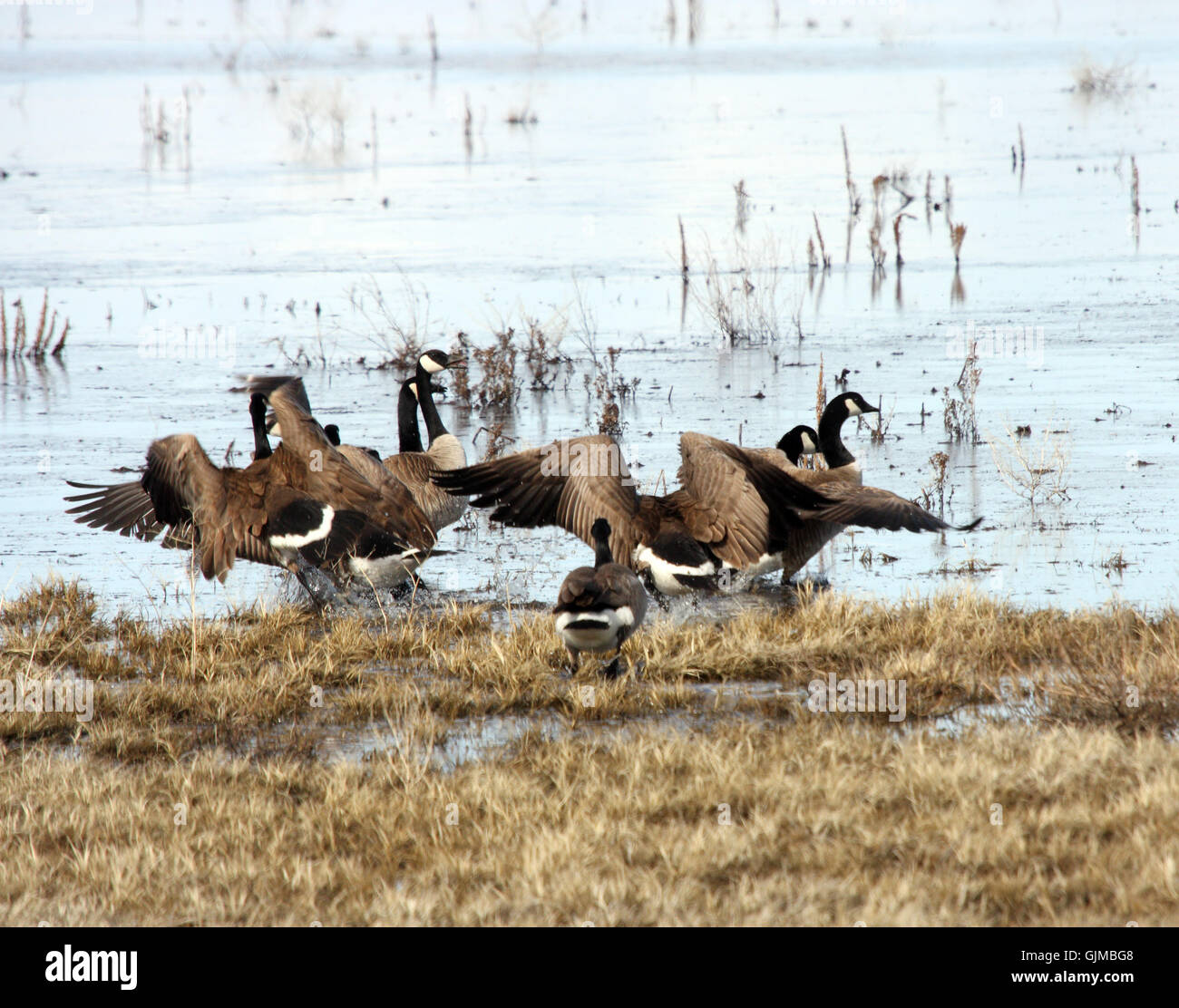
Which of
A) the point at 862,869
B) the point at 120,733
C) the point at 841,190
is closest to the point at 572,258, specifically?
the point at 841,190

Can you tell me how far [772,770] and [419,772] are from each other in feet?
3.99

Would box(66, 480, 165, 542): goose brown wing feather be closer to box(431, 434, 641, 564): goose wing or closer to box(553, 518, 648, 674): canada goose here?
box(431, 434, 641, 564): goose wing

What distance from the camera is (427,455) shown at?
9.37m

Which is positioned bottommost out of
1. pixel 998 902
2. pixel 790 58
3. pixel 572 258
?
pixel 998 902

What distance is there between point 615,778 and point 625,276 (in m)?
13.1

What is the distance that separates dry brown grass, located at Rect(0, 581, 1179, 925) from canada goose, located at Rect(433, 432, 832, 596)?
1.39 ft

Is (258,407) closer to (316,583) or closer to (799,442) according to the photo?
(316,583)

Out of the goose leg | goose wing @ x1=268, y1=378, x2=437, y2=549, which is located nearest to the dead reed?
the goose leg

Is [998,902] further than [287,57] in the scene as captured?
No

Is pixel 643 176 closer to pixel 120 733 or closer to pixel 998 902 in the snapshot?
pixel 120 733

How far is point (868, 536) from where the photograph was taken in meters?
9.55
